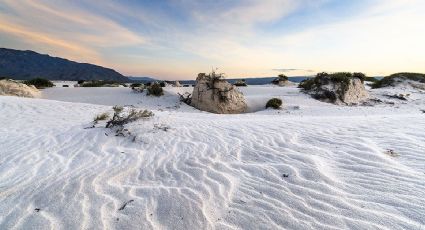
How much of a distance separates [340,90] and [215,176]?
49.9 feet

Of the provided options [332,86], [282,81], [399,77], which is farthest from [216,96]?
[399,77]

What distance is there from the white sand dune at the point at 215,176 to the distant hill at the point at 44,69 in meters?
114

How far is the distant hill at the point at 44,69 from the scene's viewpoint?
380 feet

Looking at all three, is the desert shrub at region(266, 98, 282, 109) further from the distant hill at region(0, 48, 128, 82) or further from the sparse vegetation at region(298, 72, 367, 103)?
the distant hill at region(0, 48, 128, 82)

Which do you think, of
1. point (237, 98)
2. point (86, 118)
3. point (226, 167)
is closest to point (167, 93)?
point (237, 98)

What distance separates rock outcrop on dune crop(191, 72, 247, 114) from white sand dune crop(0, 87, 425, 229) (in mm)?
7830

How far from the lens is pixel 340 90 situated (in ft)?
58.4

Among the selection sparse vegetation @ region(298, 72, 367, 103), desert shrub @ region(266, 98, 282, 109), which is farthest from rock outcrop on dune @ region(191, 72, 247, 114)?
sparse vegetation @ region(298, 72, 367, 103)

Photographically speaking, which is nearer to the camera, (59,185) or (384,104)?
(59,185)

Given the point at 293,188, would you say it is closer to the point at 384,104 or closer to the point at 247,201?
the point at 247,201

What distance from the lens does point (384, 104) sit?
17109mm

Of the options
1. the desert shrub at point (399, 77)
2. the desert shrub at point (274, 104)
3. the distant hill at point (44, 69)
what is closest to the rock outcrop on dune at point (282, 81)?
the desert shrub at point (399, 77)

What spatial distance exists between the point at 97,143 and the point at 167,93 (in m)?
12.4

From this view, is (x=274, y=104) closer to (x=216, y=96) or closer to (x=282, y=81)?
(x=216, y=96)
